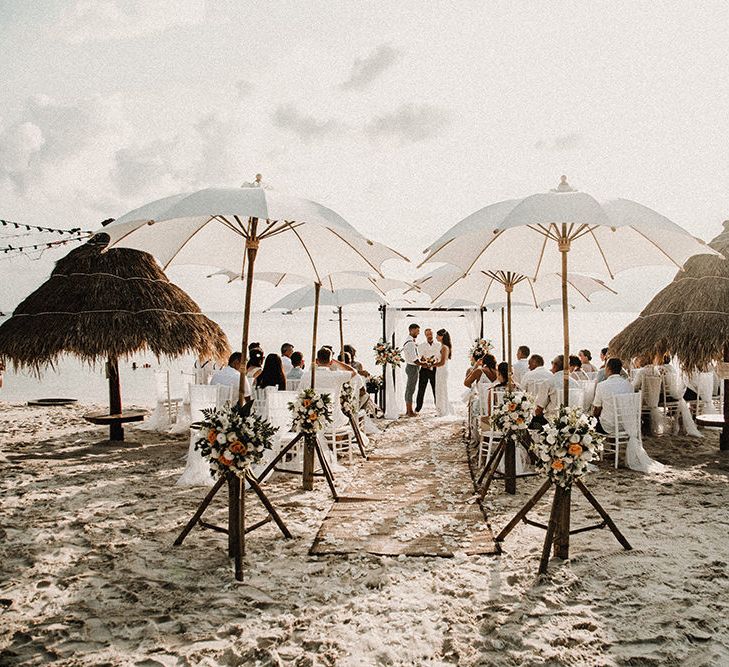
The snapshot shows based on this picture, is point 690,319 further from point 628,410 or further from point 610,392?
point 628,410

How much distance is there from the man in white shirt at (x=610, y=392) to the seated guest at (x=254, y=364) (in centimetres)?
501

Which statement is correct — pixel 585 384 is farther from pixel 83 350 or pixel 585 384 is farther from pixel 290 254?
pixel 83 350

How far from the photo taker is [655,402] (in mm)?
10516

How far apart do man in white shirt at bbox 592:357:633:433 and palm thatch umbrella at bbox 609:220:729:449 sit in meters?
1.10

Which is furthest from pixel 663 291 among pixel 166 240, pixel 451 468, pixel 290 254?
pixel 166 240

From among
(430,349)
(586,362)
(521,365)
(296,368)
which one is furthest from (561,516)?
(430,349)

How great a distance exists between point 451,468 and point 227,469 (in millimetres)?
4252

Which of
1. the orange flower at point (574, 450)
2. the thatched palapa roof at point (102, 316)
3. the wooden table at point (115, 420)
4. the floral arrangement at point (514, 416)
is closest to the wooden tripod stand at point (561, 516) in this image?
the orange flower at point (574, 450)

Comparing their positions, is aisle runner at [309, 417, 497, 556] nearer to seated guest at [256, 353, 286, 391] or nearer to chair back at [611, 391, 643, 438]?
seated guest at [256, 353, 286, 391]

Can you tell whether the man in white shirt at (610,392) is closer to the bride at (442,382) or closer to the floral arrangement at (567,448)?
the floral arrangement at (567,448)

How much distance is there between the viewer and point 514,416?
6391 millimetres

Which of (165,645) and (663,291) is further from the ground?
(663,291)

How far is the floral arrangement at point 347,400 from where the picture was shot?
8697 millimetres

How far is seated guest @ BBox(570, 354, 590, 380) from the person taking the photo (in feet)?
33.0
